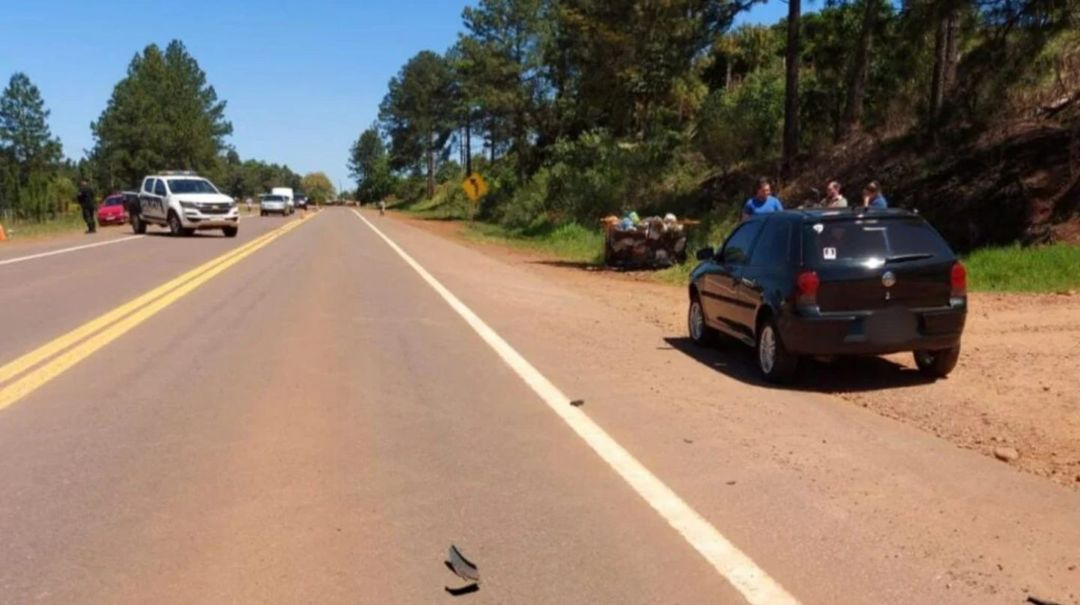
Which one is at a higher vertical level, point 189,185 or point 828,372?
point 189,185

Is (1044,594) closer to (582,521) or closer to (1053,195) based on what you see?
(582,521)

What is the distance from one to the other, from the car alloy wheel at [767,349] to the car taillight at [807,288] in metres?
0.46

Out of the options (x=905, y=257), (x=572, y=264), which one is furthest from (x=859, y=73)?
(x=905, y=257)

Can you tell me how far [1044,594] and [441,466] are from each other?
3.34 meters

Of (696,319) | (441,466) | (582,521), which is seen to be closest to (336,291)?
(696,319)

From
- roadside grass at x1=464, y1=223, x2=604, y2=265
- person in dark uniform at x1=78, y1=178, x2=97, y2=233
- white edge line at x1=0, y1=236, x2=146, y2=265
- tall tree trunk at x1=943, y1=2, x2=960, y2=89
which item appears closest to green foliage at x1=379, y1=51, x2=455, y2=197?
roadside grass at x1=464, y1=223, x2=604, y2=265

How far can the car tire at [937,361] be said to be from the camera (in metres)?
9.01

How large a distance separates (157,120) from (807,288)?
92.6m

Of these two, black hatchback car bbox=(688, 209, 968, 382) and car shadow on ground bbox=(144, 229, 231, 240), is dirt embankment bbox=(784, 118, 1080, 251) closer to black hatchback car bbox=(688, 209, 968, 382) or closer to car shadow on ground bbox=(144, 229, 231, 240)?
black hatchback car bbox=(688, 209, 968, 382)

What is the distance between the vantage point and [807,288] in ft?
28.3

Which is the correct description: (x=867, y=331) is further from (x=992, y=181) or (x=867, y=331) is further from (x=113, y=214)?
(x=113, y=214)

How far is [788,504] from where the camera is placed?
5.46m

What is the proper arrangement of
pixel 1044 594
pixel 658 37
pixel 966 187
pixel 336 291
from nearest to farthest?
pixel 1044 594, pixel 336 291, pixel 966 187, pixel 658 37

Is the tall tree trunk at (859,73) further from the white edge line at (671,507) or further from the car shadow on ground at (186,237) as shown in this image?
the car shadow on ground at (186,237)
